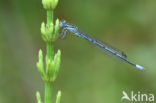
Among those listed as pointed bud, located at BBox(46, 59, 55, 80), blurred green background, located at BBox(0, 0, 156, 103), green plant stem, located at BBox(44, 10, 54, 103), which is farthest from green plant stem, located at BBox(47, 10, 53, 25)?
blurred green background, located at BBox(0, 0, 156, 103)

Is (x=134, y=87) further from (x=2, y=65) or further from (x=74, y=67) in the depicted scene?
(x=2, y=65)

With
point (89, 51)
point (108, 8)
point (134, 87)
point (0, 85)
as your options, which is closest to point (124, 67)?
point (134, 87)

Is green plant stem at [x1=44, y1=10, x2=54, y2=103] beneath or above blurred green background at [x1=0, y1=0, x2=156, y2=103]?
beneath

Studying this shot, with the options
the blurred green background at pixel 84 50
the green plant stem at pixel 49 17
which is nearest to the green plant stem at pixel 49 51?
the green plant stem at pixel 49 17

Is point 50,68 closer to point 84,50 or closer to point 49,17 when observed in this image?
point 49,17

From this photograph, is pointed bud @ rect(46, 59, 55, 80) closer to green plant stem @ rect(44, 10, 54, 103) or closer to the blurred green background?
green plant stem @ rect(44, 10, 54, 103)

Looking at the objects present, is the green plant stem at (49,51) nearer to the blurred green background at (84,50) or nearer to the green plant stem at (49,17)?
the green plant stem at (49,17)

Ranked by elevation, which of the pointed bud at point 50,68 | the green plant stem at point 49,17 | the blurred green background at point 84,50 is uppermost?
the blurred green background at point 84,50

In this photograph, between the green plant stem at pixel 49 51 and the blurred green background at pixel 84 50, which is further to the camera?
the blurred green background at pixel 84 50
